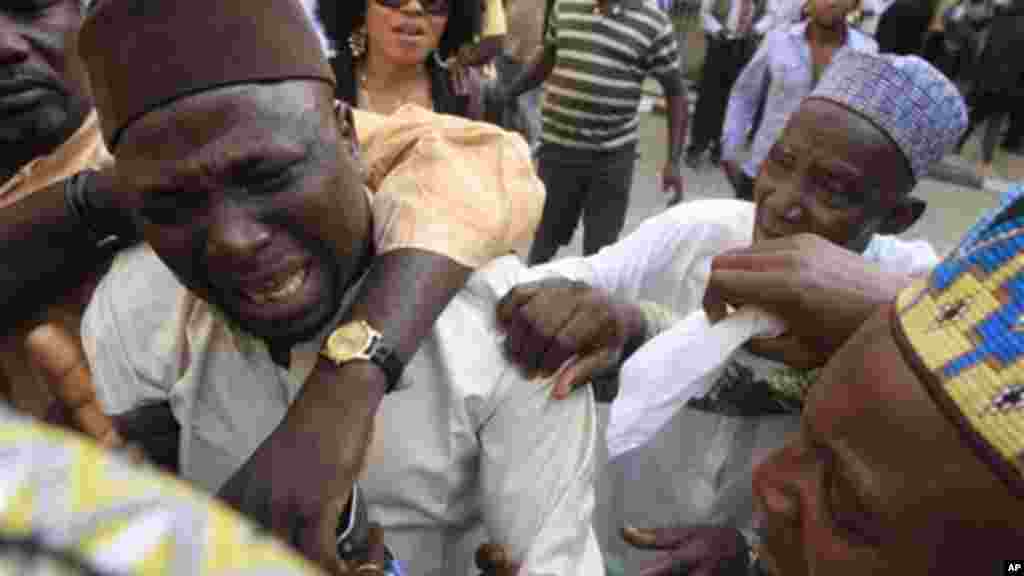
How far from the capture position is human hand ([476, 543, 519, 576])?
1.26 metres

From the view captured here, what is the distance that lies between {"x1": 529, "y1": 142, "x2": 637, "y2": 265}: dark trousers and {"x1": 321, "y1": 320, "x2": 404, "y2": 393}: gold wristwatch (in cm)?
292

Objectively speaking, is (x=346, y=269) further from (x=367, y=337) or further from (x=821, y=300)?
(x=821, y=300)

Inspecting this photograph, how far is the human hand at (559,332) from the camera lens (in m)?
1.21

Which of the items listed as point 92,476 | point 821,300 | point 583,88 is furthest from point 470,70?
point 92,476

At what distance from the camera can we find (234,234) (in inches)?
40.6

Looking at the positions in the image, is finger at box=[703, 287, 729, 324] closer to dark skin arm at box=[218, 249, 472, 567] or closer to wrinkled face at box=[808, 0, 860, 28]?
dark skin arm at box=[218, 249, 472, 567]

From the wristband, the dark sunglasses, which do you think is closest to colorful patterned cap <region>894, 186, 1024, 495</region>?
the wristband

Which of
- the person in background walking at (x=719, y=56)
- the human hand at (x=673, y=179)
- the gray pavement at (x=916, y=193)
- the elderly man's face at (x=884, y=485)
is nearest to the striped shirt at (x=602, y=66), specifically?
the human hand at (x=673, y=179)

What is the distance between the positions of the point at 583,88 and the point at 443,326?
2744mm

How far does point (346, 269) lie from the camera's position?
121cm

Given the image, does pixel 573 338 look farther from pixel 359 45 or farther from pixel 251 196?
pixel 359 45

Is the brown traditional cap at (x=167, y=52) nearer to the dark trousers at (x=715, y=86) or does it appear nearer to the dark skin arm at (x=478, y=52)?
the dark skin arm at (x=478, y=52)

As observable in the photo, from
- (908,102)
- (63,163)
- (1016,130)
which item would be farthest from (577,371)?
(1016,130)

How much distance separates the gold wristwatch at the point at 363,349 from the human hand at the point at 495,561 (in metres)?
0.36
